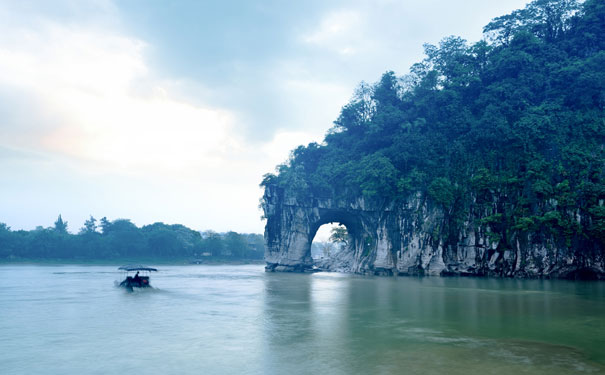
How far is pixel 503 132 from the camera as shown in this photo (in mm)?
33438

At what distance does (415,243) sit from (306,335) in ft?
87.2

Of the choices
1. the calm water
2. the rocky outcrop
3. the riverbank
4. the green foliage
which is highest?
the green foliage

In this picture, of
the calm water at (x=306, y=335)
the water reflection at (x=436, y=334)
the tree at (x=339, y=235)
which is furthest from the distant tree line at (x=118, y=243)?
the water reflection at (x=436, y=334)

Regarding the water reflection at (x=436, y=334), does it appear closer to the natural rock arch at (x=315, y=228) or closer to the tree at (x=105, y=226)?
the natural rock arch at (x=315, y=228)

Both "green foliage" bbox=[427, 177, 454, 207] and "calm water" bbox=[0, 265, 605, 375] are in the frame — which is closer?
"calm water" bbox=[0, 265, 605, 375]

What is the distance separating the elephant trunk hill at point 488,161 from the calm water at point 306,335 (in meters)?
12.8

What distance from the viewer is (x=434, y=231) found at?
35344 millimetres

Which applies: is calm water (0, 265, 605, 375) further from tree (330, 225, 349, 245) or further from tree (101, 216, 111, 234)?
tree (101, 216, 111, 234)

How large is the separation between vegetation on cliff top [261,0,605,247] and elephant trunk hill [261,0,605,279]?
0.09m

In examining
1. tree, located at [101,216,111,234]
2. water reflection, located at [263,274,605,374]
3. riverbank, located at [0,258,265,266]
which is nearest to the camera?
water reflection, located at [263,274,605,374]

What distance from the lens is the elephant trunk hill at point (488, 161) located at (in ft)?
101

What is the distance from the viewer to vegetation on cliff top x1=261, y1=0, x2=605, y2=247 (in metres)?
30.7

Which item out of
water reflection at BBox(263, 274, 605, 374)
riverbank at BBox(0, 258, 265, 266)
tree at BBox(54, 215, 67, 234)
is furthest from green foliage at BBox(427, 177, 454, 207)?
tree at BBox(54, 215, 67, 234)

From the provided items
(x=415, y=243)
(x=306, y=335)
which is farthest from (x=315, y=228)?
(x=306, y=335)
